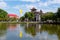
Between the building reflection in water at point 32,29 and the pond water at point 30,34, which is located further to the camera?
the building reflection in water at point 32,29

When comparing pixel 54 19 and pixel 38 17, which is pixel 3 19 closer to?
pixel 38 17

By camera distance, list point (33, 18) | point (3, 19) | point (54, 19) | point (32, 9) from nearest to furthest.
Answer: point (54, 19), point (3, 19), point (33, 18), point (32, 9)

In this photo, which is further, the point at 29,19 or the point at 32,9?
the point at 32,9

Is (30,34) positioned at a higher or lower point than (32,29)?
higher

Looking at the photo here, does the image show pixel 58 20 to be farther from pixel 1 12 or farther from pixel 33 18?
pixel 1 12

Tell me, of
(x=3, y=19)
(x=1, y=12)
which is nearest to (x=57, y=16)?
(x=3, y=19)

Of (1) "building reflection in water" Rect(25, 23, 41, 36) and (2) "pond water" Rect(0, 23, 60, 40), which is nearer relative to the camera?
(2) "pond water" Rect(0, 23, 60, 40)

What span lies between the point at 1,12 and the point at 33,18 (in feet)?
46.5

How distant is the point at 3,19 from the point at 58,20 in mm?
26652

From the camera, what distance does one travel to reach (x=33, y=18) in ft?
245

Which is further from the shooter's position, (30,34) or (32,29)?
(32,29)

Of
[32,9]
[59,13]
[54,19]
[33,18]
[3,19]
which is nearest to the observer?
[59,13]

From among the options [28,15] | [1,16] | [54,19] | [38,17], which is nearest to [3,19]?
[1,16]

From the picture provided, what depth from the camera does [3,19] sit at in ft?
229
